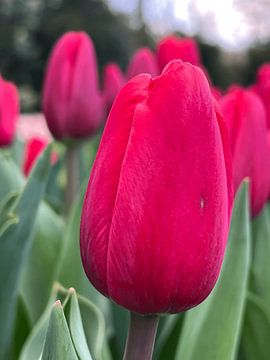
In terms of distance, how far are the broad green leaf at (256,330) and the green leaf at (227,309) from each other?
68 millimetres

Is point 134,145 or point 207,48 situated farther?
point 207,48

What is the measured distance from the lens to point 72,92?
94cm

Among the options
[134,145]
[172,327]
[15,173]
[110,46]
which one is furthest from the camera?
[110,46]

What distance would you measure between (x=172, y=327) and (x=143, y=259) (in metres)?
0.33

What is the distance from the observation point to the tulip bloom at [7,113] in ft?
3.33

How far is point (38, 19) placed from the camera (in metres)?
6.95

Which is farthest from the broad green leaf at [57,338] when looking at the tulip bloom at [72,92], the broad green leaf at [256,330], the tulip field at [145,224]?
the tulip bloom at [72,92]

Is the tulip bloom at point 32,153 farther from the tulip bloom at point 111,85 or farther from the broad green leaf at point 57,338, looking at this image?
the broad green leaf at point 57,338

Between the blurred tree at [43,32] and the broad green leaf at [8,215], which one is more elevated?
the broad green leaf at [8,215]

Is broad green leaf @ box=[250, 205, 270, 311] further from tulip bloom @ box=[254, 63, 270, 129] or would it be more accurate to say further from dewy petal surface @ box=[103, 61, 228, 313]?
dewy petal surface @ box=[103, 61, 228, 313]

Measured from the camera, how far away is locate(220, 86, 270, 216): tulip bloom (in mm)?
661

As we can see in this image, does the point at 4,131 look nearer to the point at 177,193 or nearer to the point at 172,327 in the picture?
the point at 172,327

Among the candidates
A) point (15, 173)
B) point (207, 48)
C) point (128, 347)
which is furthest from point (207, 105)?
point (207, 48)

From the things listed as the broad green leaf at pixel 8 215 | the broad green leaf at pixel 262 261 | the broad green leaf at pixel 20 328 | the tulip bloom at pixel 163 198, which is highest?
the tulip bloom at pixel 163 198
